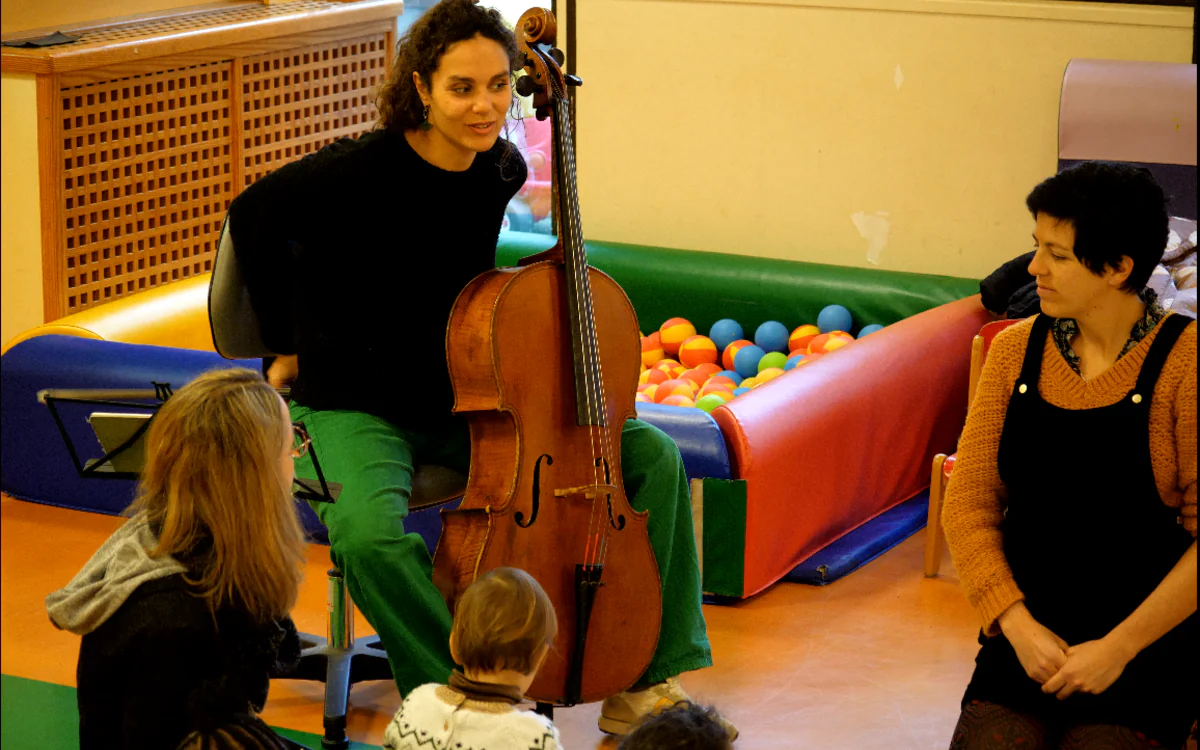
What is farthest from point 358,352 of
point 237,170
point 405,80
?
point 237,170

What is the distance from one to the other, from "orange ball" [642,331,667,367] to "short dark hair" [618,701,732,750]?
318cm

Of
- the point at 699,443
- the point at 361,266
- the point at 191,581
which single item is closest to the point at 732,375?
the point at 699,443

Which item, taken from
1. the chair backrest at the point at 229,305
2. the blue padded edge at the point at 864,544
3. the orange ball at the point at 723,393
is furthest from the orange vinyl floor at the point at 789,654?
the chair backrest at the point at 229,305

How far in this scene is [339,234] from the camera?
2.89 metres

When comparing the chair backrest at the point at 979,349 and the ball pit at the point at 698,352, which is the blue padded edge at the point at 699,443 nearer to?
the chair backrest at the point at 979,349

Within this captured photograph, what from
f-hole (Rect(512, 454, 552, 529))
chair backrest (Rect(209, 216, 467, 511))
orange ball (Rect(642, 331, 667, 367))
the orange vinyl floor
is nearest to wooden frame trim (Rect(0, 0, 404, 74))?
the orange vinyl floor

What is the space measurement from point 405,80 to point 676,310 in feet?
8.18

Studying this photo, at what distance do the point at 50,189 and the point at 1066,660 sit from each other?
382 centimetres

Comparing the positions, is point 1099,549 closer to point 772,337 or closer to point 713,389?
point 713,389

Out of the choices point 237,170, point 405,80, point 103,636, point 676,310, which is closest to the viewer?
point 103,636

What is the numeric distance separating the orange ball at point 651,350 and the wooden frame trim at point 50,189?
6.13ft

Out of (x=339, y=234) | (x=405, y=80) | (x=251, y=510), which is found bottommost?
(x=251, y=510)

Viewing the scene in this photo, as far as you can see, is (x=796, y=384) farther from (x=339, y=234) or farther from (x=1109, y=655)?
(x=1109, y=655)

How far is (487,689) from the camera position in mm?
2113
